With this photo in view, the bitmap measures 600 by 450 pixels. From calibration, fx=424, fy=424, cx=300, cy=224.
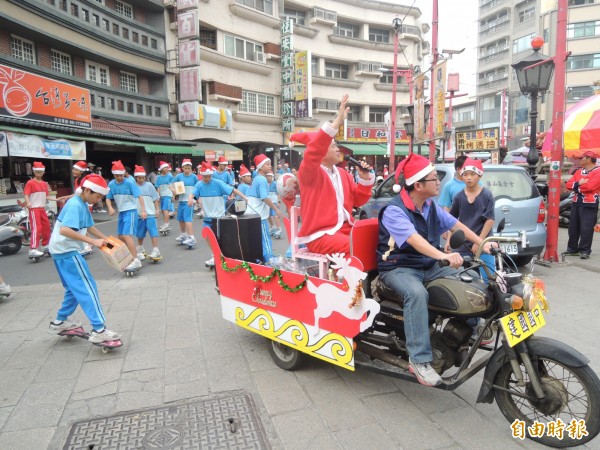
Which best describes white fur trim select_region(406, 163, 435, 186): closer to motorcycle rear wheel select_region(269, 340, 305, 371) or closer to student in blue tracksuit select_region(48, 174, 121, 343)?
motorcycle rear wheel select_region(269, 340, 305, 371)

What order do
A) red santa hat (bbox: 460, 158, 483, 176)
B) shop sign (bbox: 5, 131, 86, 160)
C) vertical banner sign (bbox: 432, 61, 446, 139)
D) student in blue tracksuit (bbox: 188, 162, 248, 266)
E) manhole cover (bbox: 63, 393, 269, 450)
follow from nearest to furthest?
manhole cover (bbox: 63, 393, 269, 450), red santa hat (bbox: 460, 158, 483, 176), student in blue tracksuit (bbox: 188, 162, 248, 266), shop sign (bbox: 5, 131, 86, 160), vertical banner sign (bbox: 432, 61, 446, 139)

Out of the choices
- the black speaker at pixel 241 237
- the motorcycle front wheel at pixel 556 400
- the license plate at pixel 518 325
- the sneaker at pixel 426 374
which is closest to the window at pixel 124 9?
the black speaker at pixel 241 237

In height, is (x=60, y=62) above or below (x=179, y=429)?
above

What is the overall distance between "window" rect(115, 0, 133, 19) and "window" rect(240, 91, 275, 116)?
341 inches

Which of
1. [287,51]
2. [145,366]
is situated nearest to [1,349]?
[145,366]

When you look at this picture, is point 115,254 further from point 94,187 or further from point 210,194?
point 210,194

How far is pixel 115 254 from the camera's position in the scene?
13.1 feet

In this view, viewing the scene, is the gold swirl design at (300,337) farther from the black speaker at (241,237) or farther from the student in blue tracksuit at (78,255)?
the student in blue tracksuit at (78,255)

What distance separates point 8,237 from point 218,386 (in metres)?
8.11

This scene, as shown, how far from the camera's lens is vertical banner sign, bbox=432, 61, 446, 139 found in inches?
513

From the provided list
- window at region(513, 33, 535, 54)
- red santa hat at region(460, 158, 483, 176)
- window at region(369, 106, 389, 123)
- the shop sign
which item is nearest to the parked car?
red santa hat at region(460, 158, 483, 176)

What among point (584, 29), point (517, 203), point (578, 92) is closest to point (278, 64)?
point (517, 203)

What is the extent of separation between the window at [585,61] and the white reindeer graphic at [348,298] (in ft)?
146

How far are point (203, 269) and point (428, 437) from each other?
5668 mm
